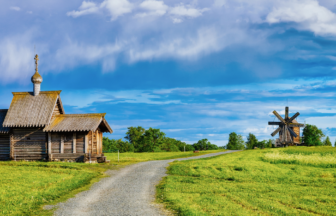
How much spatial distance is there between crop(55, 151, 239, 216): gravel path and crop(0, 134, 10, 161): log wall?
20619mm

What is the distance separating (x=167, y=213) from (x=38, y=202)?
7.61m

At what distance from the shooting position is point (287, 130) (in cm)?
7588

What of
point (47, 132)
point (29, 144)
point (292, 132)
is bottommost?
point (29, 144)

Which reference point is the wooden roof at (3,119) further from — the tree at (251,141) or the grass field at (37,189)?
the tree at (251,141)

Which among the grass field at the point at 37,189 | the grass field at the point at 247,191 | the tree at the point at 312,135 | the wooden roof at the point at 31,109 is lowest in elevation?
the grass field at the point at 247,191

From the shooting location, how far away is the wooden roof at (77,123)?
35.8 metres

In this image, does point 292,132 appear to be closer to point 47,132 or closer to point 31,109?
point 47,132

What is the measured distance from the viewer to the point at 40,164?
33312 millimetres

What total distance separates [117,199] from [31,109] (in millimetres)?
27035

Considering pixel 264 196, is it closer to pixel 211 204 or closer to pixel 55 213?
pixel 211 204

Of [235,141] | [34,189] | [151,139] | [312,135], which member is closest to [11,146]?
[34,189]

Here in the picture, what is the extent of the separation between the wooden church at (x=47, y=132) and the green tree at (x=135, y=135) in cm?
5648

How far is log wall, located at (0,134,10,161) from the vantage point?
129 ft

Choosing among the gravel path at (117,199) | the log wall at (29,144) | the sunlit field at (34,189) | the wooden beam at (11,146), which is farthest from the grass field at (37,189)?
the wooden beam at (11,146)
